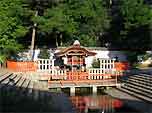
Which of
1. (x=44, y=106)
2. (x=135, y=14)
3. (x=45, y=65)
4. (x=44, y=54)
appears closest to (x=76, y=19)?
(x=44, y=54)

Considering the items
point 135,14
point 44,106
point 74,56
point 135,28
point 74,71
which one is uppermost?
point 135,14

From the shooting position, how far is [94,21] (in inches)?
1442

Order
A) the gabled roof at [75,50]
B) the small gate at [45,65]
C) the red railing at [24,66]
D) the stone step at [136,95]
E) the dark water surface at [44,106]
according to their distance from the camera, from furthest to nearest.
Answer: the gabled roof at [75,50]
the small gate at [45,65]
the red railing at [24,66]
the stone step at [136,95]
the dark water surface at [44,106]

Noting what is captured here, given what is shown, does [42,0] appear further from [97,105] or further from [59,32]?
[97,105]

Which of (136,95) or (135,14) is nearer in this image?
(136,95)

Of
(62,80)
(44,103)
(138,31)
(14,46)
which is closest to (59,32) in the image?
(14,46)

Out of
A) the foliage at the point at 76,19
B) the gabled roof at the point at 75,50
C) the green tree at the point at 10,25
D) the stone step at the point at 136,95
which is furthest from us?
the foliage at the point at 76,19

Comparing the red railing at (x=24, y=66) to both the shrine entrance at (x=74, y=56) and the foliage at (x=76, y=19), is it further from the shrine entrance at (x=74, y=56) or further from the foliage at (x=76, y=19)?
the foliage at (x=76, y=19)

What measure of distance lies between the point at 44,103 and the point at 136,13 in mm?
21516

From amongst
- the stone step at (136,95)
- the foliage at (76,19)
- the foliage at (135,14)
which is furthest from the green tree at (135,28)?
the stone step at (136,95)

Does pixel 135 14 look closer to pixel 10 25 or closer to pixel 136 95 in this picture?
pixel 10 25

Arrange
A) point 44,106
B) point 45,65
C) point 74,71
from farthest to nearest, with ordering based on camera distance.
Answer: point 45,65 → point 74,71 → point 44,106

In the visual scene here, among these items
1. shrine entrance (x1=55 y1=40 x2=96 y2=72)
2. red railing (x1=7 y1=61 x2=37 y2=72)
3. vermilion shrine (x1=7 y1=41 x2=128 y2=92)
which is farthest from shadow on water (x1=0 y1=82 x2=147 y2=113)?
shrine entrance (x1=55 y1=40 x2=96 y2=72)

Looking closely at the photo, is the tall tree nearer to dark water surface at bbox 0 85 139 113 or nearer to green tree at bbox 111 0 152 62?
green tree at bbox 111 0 152 62
